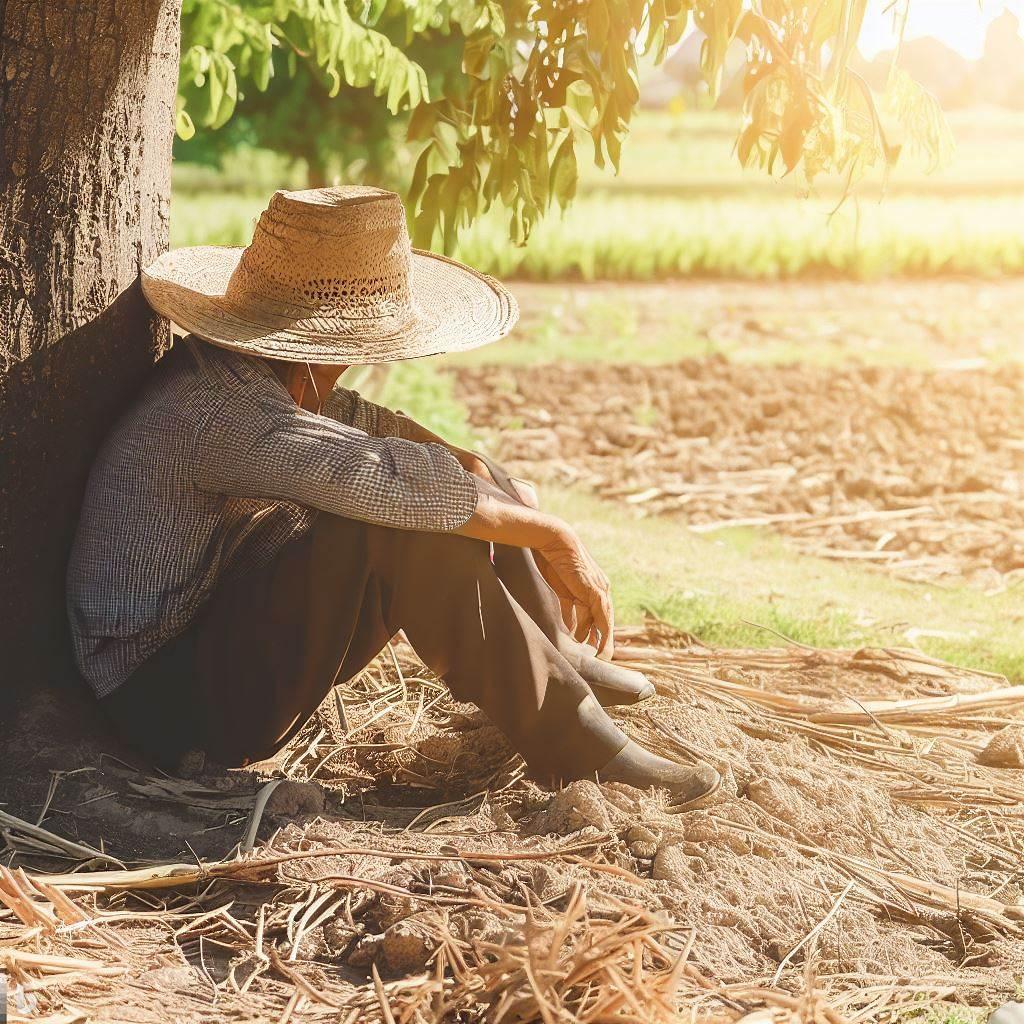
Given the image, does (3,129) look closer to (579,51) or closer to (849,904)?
(579,51)

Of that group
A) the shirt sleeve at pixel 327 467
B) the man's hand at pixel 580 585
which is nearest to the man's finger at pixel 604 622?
the man's hand at pixel 580 585

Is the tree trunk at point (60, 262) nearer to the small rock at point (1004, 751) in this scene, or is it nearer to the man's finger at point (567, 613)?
the man's finger at point (567, 613)

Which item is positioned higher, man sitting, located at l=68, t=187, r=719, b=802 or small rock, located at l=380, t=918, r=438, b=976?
man sitting, located at l=68, t=187, r=719, b=802

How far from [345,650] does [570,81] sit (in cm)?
149

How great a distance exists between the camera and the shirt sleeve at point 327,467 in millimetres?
2604

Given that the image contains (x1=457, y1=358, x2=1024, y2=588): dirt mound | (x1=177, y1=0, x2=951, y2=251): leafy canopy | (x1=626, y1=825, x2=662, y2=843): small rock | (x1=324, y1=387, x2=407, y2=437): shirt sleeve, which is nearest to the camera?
(x1=626, y1=825, x2=662, y2=843): small rock

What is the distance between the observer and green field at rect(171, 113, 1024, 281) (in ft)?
41.5

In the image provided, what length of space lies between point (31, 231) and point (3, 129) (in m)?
0.21

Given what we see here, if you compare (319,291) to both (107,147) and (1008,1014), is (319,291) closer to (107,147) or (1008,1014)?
(107,147)

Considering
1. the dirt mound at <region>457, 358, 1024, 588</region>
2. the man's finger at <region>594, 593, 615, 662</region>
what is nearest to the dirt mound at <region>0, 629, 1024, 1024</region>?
the man's finger at <region>594, 593, 615, 662</region>

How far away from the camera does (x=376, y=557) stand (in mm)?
2734

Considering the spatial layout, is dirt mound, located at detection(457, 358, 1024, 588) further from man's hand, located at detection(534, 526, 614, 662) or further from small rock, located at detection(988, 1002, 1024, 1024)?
small rock, located at detection(988, 1002, 1024, 1024)

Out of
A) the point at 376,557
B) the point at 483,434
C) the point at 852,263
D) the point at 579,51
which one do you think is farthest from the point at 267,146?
the point at 376,557

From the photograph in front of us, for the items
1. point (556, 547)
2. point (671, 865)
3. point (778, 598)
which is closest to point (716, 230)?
point (778, 598)
